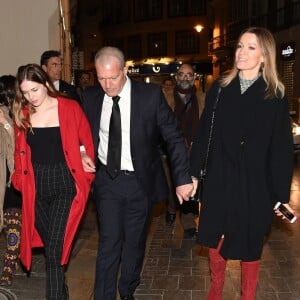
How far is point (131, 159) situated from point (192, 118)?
2144 mm

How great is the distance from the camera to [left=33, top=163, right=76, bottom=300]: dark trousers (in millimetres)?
3943

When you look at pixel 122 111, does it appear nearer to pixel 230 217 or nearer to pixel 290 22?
pixel 230 217

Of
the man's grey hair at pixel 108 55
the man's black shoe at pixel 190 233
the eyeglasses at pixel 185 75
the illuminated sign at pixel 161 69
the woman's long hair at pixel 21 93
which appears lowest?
the man's black shoe at pixel 190 233

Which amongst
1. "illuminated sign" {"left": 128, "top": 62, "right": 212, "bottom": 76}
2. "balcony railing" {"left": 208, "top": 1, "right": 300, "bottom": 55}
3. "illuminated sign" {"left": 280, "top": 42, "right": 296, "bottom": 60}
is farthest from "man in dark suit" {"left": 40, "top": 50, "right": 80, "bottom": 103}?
"illuminated sign" {"left": 128, "top": 62, "right": 212, "bottom": 76}

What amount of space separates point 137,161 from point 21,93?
107 cm

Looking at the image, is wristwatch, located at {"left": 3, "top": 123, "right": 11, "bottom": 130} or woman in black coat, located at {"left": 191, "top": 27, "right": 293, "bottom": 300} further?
wristwatch, located at {"left": 3, "top": 123, "right": 11, "bottom": 130}

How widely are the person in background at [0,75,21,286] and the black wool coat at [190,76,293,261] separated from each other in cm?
177

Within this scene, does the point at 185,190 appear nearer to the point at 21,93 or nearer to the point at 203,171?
the point at 203,171

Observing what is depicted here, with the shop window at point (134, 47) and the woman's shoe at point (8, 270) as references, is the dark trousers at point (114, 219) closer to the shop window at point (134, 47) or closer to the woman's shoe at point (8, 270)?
the woman's shoe at point (8, 270)

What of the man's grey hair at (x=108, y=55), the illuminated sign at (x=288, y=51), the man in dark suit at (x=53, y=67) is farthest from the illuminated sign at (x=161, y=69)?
the man's grey hair at (x=108, y=55)

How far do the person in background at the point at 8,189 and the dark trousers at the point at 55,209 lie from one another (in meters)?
0.72

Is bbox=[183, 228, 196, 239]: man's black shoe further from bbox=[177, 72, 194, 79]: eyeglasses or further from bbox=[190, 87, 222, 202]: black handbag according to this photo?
bbox=[190, 87, 222, 202]: black handbag

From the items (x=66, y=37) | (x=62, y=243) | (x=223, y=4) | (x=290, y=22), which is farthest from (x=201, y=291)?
(x=223, y=4)

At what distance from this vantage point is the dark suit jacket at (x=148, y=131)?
3.96m
